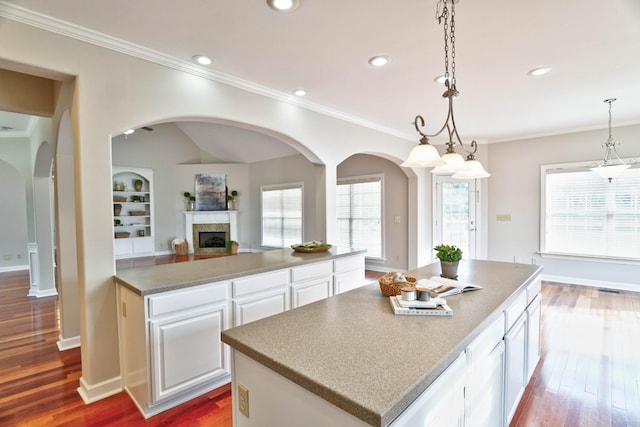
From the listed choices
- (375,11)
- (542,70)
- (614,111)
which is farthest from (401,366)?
(614,111)

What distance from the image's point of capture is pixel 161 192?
860 centimetres

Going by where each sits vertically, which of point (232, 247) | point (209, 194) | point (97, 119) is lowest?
point (232, 247)

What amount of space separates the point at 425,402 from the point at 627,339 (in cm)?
363

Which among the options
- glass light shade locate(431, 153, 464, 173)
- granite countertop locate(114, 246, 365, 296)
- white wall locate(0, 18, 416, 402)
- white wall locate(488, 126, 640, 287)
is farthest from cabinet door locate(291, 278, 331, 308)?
white wall locate(488, 126, 640, 287)

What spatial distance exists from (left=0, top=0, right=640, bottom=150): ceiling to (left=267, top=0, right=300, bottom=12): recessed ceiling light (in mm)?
44

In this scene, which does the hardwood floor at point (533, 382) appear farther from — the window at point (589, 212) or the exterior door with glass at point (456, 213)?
the exterior door with glass at point (456, 213)

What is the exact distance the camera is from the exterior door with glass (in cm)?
606

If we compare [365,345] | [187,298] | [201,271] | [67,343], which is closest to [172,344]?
[187,298]

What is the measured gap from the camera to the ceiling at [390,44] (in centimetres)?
200

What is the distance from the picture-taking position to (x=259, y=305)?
2605 mm

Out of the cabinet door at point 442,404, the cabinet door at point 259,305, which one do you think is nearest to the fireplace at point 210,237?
the cabinet door at point 259,305

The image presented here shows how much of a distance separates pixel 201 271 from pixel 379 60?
236cm

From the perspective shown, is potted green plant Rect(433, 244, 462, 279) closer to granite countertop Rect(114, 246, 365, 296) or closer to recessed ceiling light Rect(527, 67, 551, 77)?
granite countertop Rect(114, 246, 365, 296)

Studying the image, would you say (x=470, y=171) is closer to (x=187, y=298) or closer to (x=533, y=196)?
(x=187, y=298)
